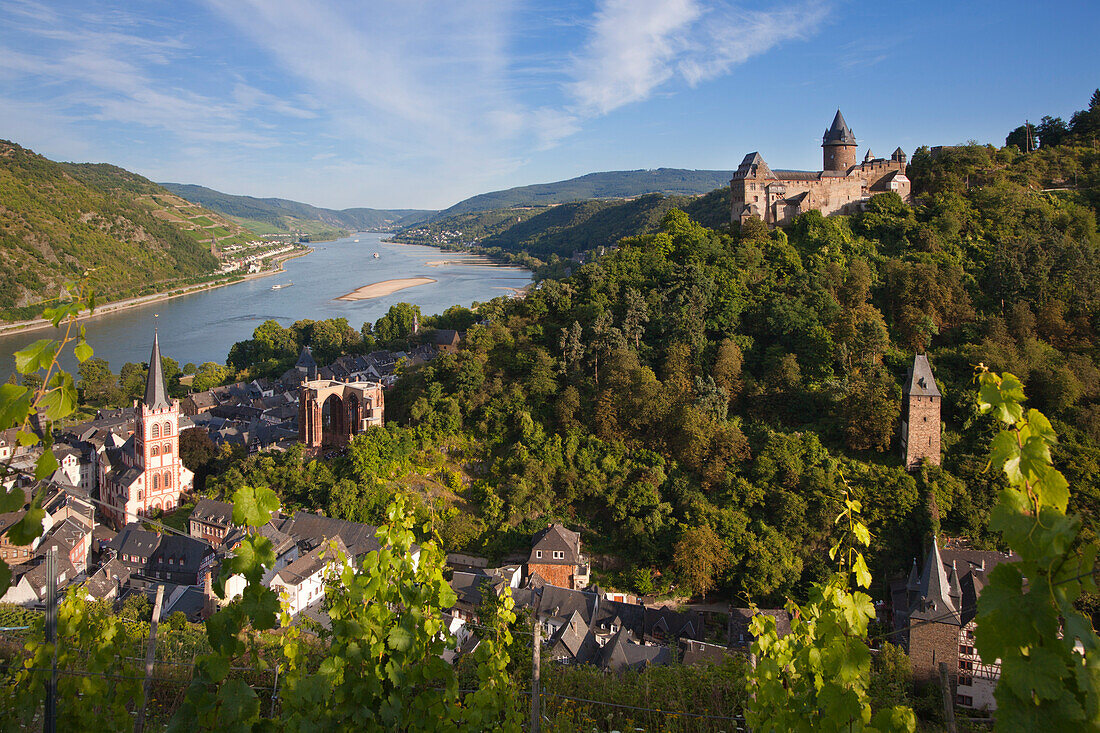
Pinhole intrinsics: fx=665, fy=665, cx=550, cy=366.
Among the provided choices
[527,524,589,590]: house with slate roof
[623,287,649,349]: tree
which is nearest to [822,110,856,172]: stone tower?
[623,287,649,349]: tree

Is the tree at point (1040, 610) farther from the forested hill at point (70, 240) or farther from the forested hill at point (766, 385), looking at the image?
the forested hill at point (70, 240)

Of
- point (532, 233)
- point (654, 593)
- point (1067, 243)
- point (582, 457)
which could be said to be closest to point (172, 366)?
point (582, 457)

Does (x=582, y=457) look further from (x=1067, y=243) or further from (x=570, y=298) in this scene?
(x=1067, y=243)

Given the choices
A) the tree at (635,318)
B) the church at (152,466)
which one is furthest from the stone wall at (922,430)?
the church at (152,466)

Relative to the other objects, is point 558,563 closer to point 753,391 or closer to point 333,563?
point 333,563

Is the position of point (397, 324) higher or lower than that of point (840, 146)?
lower

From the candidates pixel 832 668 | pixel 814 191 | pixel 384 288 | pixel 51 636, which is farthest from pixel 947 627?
pixel 384 288
